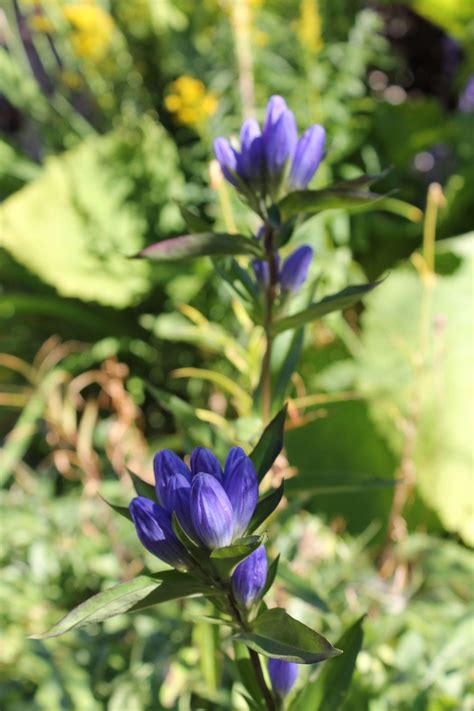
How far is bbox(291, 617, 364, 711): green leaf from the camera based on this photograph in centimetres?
49

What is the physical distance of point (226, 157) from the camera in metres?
0.50

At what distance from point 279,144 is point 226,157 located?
4cm

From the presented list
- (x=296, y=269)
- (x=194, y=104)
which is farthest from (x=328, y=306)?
(x=194, y=104)

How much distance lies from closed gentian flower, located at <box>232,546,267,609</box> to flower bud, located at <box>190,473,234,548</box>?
0.03 m

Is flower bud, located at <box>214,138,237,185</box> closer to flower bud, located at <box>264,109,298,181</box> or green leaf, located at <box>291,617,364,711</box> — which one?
flower bud, located at <box>264,109,298,181</box>

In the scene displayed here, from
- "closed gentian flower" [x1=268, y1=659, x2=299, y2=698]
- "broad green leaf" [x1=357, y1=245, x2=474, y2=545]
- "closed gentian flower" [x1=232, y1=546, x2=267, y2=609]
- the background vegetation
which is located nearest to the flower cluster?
"closed gentian flower" [x1=232, y1=546, x2=267, y2=609]

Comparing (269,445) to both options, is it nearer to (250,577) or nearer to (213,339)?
(250,577)

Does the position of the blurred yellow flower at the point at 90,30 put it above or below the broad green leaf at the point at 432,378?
above

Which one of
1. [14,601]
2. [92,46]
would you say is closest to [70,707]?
[14,601]

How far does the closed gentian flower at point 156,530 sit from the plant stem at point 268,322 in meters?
0.19

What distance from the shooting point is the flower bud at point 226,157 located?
0.49 m

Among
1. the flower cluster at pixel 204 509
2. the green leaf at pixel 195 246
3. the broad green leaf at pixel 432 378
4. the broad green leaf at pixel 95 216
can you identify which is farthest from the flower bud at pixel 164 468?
the broad green leaf at pixel 95 216

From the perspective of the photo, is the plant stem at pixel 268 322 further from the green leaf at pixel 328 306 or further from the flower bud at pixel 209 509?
the flower bud at pixel 209 509

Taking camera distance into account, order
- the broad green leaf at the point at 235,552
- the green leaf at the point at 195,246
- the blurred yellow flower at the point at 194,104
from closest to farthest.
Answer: the broad green leaf at the point at 235,552 → the green leaf at the point at 195,246 → the blurred yellow flower at the point at 194,104
